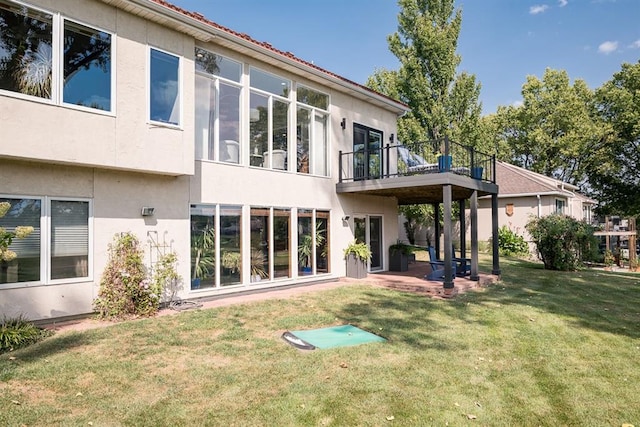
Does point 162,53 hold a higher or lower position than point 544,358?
higher

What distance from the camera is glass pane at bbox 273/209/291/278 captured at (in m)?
10.8

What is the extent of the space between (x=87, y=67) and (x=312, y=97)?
6.54m

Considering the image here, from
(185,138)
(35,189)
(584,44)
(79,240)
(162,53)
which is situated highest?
(584,44)

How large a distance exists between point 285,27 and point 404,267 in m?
13.0

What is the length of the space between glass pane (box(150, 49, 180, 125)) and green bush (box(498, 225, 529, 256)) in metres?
19.8

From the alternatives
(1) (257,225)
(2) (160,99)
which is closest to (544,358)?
(1) (257,225)

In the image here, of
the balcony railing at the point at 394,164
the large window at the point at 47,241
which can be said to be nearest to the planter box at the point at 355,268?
the balcony railing at the point at 394,164

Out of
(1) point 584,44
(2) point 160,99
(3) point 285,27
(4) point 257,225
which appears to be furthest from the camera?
(1) point 584,44

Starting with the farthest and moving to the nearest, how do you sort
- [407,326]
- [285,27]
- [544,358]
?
[285,27]
[407,326]
[544,358]

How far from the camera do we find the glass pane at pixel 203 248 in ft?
29.8

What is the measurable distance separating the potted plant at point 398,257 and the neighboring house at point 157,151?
9.39 feet

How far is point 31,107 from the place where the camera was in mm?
6461

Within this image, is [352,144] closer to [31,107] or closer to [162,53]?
[162,53]

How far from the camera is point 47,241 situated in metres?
A: 6.94
